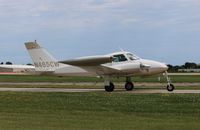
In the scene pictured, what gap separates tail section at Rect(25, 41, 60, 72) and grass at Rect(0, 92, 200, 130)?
10.9m

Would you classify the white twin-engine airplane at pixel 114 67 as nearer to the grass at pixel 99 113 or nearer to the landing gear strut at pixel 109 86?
the landing gear strut at pixel 109 86

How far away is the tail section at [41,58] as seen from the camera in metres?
33.8

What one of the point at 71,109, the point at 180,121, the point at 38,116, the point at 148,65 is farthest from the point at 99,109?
the point at 148,65

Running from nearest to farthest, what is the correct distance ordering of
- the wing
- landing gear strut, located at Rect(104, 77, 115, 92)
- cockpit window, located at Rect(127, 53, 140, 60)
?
the wing
landing gear strut, located at Rect(104, 77, 115, 92)
cockpit window, located at Rect(127, 53, 140, 60)

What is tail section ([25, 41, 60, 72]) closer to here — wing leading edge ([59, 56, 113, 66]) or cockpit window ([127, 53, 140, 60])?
wing leading edge ([59, 56, 113, 66])

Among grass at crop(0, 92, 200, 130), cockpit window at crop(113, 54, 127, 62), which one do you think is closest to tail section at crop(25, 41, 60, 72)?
cockpit window at crop(113, 54, 127, 62)

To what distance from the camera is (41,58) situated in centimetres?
3444

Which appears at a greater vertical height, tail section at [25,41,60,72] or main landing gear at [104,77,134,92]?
tail section at [25,41,60,72]

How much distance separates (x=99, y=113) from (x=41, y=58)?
18.5 meters

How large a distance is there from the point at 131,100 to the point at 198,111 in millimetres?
4451

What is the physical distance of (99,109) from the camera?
17859mm

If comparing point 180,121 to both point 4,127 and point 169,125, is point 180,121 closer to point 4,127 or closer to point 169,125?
point 169,125

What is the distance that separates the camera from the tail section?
33.8 meters

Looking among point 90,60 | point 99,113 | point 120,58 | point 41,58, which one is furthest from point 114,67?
point 99,113
